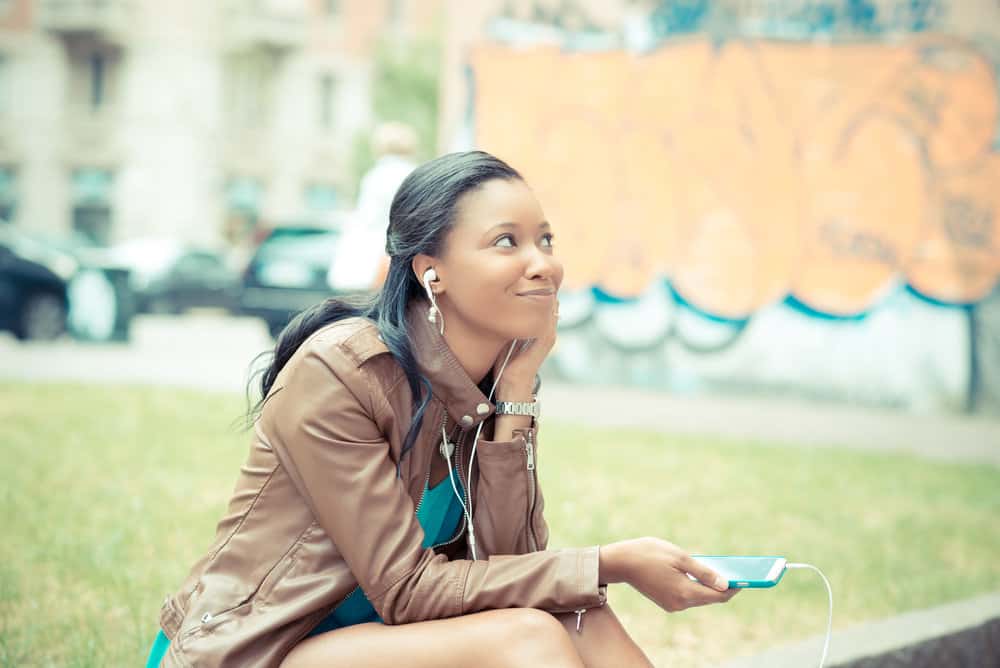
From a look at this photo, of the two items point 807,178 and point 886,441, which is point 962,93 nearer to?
point 807,178

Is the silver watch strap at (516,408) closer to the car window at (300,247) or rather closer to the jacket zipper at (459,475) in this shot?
the jacket zipper at (459,475)

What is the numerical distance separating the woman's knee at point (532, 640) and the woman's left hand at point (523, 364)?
0.53 metres

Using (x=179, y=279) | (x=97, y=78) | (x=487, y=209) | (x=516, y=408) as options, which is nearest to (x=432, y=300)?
(x=487, y=209)

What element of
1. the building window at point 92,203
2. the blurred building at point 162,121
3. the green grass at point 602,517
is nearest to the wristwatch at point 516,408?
the green grass at point 602,517

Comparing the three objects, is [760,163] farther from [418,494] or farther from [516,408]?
[418,494]

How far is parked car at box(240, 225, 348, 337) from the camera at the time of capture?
14523mm

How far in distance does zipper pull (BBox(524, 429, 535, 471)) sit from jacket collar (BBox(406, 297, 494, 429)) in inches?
4.9

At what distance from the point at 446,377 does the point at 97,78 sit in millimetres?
34756

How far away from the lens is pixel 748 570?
7.22 ft

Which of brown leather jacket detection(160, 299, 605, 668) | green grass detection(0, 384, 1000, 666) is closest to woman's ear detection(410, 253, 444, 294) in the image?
brown leather jacket detection(160, 299, 605, 668)

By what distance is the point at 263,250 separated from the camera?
48.8 feet

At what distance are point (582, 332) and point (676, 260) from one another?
1157 millimetres

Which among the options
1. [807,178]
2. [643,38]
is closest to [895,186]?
[807,178]

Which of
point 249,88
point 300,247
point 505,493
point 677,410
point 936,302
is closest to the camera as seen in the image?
point 505,493
